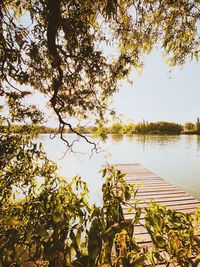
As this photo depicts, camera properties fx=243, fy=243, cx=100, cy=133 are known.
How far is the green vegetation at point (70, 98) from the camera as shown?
Result: 1.04 metres

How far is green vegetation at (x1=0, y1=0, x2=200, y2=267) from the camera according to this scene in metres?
1.04

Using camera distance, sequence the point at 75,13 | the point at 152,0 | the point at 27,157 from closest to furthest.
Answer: the point at 27,157
the point at 75,13
the point at 152,0

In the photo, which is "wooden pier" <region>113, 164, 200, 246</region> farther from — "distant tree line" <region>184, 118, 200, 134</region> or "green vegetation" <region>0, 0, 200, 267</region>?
"distant tree line" <region>184, 118, 200, 134</region>

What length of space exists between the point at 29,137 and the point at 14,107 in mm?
576

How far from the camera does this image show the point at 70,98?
11.9 ft

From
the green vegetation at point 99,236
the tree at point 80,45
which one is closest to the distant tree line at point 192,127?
the tree at point 80,45

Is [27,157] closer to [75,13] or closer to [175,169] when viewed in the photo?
[75,13]

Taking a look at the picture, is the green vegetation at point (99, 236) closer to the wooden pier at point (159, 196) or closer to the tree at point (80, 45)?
the tree at point (80, 45)

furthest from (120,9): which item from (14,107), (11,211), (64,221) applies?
(64,221)

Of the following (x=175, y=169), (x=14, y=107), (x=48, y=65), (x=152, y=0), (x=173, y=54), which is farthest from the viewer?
(x=175, y=169)

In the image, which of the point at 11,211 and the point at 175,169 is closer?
the point at 11,211

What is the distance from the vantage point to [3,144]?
2.26 meters

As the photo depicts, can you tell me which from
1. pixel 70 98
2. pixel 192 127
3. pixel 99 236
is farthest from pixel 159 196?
pixel 192 127

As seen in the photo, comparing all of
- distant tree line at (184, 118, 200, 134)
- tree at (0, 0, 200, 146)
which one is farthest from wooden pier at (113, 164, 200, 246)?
distant tree line at (184, 118, 200, 134)
